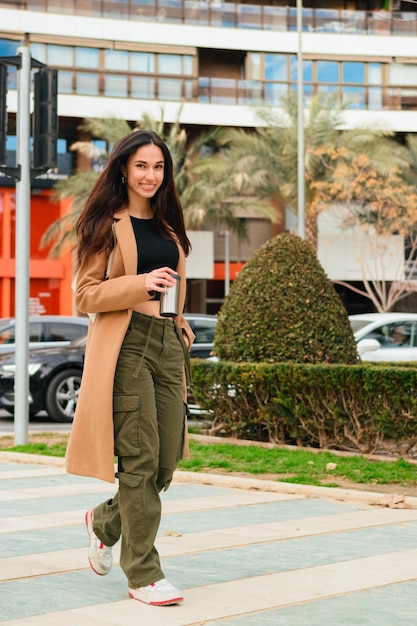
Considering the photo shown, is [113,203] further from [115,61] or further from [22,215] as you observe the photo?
[115,61]

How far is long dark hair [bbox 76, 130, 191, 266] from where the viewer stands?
4562 mm

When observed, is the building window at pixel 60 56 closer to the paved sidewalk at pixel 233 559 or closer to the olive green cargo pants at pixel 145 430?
the paved sidewalk at pixel 233 559

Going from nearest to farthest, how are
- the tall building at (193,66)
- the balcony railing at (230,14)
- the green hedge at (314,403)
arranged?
the green hedge at (314,403)
the tall building at (193,66)
the balcony railing at (230,14)

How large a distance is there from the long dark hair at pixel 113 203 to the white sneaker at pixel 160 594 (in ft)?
4.52

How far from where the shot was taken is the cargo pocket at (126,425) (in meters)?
4.40

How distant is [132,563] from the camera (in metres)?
4.38

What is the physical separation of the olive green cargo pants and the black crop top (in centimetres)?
24

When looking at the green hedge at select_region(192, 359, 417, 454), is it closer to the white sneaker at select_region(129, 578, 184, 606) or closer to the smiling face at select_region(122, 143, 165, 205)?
the smiling face at select_region(122, 143, 165, 205)

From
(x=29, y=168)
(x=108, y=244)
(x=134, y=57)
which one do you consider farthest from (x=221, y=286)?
(x=108, y=244)

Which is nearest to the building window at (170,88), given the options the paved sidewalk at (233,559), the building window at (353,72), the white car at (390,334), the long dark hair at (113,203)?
the building window at (353,72)

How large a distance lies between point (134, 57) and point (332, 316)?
33.8m

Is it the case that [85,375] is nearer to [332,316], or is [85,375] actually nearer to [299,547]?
[299,547]

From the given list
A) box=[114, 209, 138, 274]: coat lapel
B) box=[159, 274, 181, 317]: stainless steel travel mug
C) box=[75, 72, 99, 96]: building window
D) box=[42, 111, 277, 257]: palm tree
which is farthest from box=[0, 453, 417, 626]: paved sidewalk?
box=[75, 72, 99, 96]: building window

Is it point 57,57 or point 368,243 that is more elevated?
point 57,57
